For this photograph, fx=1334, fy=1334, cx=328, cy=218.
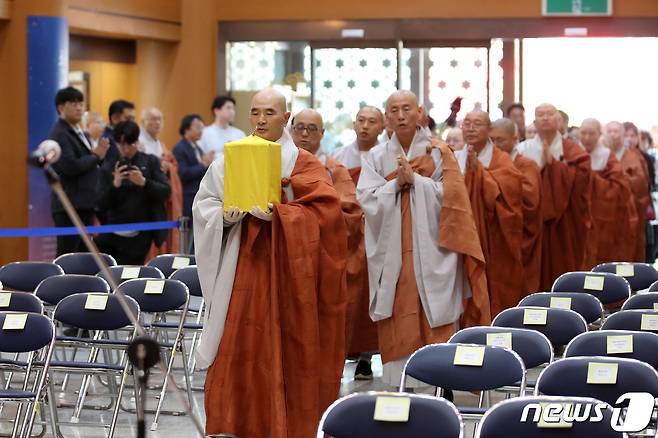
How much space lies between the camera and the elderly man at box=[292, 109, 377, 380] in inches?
320

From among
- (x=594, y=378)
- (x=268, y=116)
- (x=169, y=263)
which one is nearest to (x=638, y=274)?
(x=169, y=263)

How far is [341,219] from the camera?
6.34 metres

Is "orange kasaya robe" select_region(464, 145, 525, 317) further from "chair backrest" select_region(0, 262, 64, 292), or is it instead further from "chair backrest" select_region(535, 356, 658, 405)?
"chair backrest" select_region(535, 356, 658, 405)

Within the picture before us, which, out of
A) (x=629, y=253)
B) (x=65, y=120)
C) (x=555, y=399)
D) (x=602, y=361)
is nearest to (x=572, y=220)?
(x=629, y=253)

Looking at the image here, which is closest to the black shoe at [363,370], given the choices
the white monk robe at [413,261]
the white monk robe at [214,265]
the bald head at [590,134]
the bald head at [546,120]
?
the white monk robe at [413,261]

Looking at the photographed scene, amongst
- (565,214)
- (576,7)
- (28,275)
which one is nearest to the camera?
(28,275)

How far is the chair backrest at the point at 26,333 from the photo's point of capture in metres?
6.25

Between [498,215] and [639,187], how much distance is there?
575 cm

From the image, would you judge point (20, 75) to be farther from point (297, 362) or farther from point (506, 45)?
point (297, 362)

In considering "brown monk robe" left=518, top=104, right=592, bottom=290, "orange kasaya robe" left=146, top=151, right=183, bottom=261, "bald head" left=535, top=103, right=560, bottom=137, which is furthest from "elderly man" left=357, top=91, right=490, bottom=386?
"orange kasaya robe" left=146, top=151, right=183, bottom=261

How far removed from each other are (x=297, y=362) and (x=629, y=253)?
8214mm

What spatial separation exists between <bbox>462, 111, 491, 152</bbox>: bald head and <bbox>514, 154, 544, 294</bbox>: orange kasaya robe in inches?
32.8

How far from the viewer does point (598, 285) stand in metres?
7.91

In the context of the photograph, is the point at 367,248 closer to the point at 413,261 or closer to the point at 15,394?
the point at 413,261
